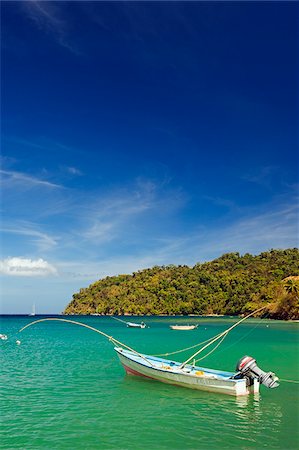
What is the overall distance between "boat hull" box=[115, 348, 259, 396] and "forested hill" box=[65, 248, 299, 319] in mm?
106349

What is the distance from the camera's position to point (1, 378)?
22094 mm

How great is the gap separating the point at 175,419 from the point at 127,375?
26.3 feet

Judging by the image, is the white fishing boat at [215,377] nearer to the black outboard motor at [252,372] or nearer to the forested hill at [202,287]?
the black outboard motor at [252,372]

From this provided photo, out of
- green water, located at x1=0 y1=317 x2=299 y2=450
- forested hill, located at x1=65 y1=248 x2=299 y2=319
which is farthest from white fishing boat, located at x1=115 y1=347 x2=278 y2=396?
forested hill, located at x1=65 y1=248 x2=299 y2=319

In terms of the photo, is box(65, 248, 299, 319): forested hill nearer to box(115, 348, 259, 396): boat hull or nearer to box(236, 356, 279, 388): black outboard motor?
box(115, 348, 259, 396): boat hull

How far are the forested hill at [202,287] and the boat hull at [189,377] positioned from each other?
349 feet

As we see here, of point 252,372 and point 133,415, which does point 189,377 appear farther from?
point 133,415

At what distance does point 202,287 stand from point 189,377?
149 metres

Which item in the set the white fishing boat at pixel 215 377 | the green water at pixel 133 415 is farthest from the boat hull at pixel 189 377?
the green water at pixel 133 415

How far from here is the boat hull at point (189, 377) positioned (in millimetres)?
16438

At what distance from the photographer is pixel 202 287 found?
163m

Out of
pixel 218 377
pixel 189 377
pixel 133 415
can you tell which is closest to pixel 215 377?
pixel 218 377

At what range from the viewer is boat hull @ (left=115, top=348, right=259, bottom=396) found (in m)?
16.4

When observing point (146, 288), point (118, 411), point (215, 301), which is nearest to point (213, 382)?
point (118, 411)
